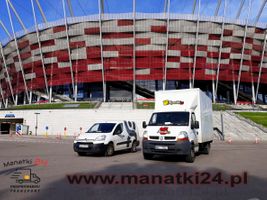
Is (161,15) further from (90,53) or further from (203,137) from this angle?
(203,137)

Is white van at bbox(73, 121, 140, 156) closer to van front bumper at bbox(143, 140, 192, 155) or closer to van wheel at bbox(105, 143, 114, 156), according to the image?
van wheel at bbox(105, 143, 114, 156)

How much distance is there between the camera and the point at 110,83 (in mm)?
65250

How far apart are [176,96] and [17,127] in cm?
3446

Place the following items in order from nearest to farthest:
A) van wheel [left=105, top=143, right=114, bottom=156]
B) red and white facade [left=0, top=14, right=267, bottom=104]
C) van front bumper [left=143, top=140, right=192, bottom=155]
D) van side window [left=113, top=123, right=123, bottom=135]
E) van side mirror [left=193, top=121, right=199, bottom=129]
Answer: van front bumper [left=143, top=140, right=192, bottom=155], van side mirror [left=193, top=121, right=199, bottom=129], van wheel [left=105, top=143, right=114, bottom=156], van side window [left=113, top=123, right=123, bottom=135], red and white facade [left=0, top=14, right=267, bottom=104]

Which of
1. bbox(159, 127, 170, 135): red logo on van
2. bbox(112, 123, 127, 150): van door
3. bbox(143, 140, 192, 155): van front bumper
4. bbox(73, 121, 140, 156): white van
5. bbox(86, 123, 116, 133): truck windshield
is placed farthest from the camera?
bbox(86, 123, 116, 133): truck windshield

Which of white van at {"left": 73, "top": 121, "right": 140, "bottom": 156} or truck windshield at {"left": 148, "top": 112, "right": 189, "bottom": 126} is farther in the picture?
white van at {"left": 73, "top": 121, "right": 140, "bottom": 156}

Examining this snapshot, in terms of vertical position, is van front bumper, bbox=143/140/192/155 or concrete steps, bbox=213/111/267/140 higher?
van front bumper, bbox=143/140/192/155

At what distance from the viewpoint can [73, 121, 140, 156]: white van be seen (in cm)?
1377

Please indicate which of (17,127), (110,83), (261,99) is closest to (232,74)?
(261,99)

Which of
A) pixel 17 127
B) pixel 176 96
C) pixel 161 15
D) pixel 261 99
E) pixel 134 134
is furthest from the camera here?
pixel 261 99

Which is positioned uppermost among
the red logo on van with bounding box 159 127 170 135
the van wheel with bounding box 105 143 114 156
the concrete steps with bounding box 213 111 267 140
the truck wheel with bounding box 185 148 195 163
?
the red logo on van with bounding box 159 127 170 135

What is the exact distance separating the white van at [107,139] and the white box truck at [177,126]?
2.18 m

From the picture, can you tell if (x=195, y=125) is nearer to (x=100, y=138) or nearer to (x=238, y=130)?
(x=100, y=138)

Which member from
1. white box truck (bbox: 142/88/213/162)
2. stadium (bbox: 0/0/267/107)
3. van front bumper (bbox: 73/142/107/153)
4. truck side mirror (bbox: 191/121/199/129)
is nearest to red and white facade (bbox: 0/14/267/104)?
stadium (bbox: 0/0/267/107)
